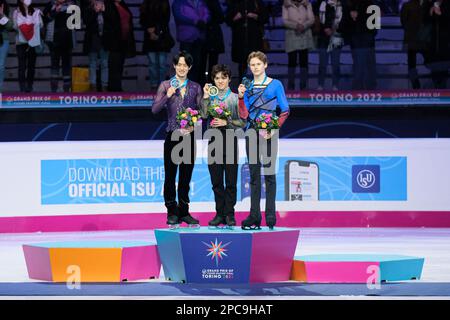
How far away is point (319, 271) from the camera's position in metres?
10.9

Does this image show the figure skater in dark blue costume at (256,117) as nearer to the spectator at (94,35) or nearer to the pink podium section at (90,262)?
the pink podium section at (90,262)

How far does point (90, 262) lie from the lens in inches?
438

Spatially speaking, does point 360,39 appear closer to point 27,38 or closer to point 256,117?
point 27,38

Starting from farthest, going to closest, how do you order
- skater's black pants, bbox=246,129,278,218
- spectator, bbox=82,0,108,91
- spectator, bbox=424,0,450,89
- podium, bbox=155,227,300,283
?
spectator, bbox=424,0,450,89, spectator, bbox=82,0,108,91, skater's black pants, bbox=246,129,278,218, podium, bbox=155,227,300,283

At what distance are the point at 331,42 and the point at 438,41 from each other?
1800 millimetres

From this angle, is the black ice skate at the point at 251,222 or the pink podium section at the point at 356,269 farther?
the black ice skate at the point at 251,222

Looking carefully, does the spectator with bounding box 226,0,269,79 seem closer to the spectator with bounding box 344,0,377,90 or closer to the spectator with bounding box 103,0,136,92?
the spectator with bounding box 344,0,377,90

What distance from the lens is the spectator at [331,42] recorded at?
17.7m

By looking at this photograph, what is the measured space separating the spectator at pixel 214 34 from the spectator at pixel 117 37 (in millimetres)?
1277

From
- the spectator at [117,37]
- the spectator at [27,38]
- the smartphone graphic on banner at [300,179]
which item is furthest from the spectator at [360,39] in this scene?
the spectator at [27,38]

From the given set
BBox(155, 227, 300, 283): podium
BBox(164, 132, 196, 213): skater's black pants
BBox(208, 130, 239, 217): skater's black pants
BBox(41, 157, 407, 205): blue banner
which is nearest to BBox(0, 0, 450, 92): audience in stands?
BBox(41, 157, 407, 205): blue banner

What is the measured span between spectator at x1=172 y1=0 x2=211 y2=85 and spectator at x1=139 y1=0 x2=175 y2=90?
0.17 metres

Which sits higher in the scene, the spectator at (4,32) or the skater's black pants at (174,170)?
the spectator at (4,32)

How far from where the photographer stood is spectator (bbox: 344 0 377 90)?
1759cm
